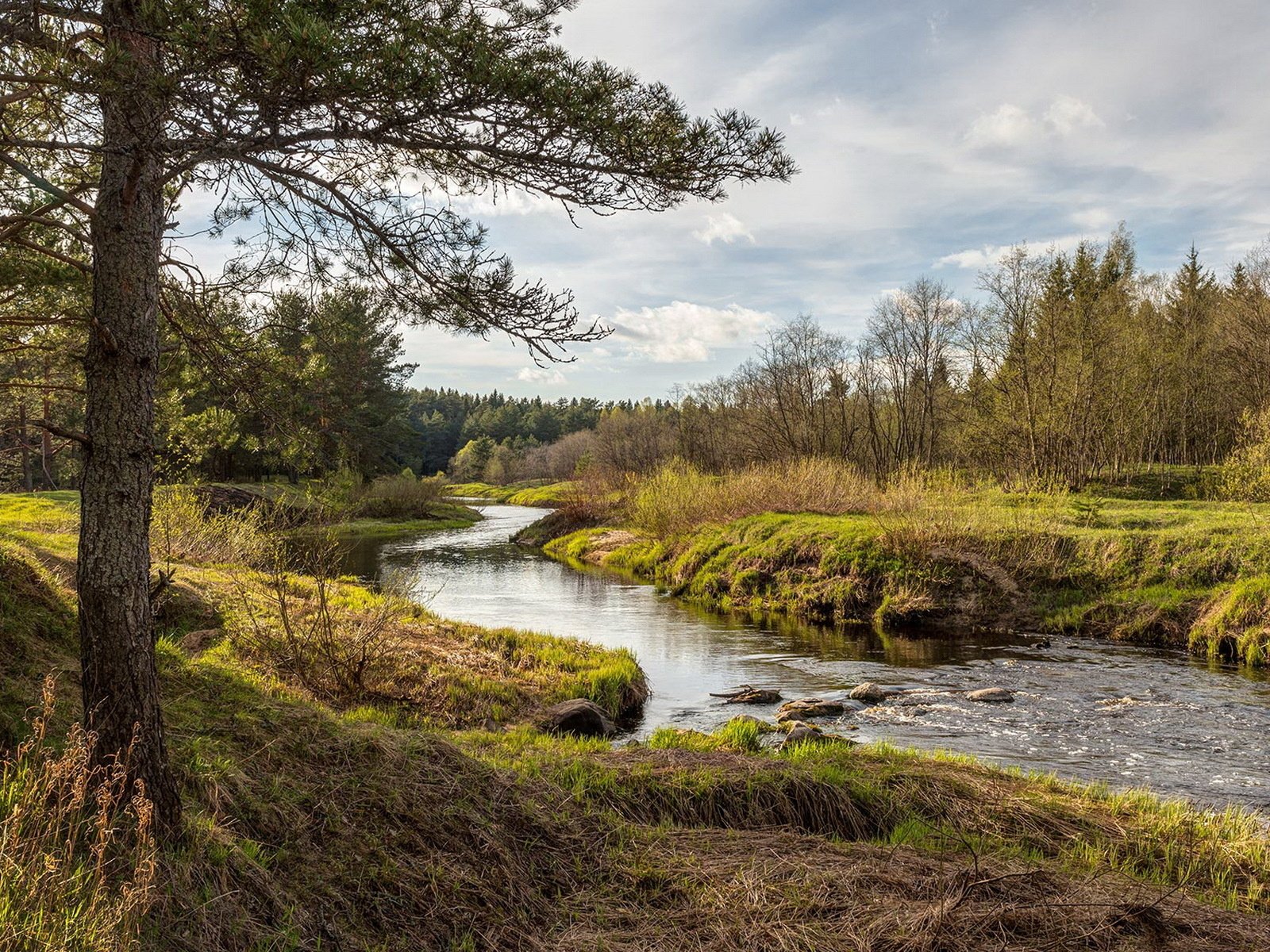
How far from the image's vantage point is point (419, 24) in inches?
144

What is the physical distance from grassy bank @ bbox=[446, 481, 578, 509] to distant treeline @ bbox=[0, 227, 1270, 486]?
22.0m

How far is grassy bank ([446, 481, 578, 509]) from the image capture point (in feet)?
245

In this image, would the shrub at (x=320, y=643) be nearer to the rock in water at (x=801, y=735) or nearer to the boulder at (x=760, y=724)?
the boulder at (x=760, y=724)

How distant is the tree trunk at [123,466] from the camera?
3625 mm

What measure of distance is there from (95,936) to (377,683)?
251 inches

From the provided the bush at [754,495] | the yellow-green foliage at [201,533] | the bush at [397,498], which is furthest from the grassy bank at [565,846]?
the bush at [397,498]

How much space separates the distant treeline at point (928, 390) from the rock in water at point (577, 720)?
3.86 metres

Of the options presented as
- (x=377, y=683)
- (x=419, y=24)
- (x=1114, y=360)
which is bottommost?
(x=377, y=683)

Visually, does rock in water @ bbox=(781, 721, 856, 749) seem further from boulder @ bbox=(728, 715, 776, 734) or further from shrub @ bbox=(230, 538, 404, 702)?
shrub @ bbox=(230, 538, 404, 702)

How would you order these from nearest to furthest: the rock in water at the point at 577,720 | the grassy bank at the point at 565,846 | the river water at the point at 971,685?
1. the grassy bank at the point at 565,846
2. the river water at the point at 971,685
3. the rock in water at the point at 577,720

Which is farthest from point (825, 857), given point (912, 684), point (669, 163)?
point (912, 684)

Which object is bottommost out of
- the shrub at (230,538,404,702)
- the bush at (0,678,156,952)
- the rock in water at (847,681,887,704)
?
the rock in water at (847,681,887,704)

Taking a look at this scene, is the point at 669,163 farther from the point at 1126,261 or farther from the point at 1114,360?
the point at 1126,261

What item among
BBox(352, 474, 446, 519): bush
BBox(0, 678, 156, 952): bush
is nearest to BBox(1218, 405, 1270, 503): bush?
BBox(0, 678, 156, 952): bush
